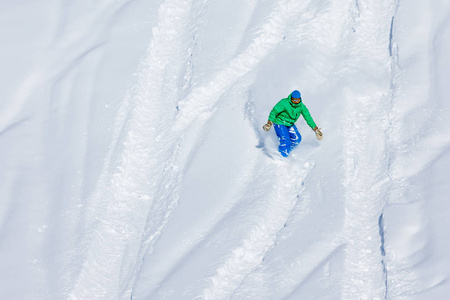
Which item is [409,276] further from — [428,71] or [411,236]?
[428,71]

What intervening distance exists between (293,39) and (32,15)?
4871 millimetres

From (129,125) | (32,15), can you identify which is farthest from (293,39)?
(32,15)

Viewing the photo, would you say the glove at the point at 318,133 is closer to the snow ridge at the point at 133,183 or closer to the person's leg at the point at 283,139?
the person's leg at the point at 283,139

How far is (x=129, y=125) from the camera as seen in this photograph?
8.80 meters

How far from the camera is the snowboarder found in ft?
26.3

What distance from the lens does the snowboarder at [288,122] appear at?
8.03 meters

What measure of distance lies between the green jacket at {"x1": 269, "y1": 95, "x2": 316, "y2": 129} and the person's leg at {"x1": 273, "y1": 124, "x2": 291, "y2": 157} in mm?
76

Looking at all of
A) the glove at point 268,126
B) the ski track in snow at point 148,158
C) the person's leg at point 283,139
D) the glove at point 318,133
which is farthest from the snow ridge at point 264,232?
the ski track in snow at point 148,158

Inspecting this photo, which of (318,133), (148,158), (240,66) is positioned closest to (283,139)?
(318,133)

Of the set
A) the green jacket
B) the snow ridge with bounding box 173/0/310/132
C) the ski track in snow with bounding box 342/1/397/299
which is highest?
the snow ridge with bounding box 173/0/310/132

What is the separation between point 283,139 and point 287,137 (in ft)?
0.23

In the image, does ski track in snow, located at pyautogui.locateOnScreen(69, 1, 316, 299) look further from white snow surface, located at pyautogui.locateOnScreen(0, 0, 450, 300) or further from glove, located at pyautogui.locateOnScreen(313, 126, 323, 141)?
glove, located at pyautogui.locateOnScreen(313, 126, 323, 141)

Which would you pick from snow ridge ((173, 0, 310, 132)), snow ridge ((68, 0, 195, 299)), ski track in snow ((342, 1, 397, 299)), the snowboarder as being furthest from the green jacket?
snow ridge ((68, 0, 195, 299))

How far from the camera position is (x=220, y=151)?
8.37 metres
